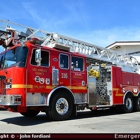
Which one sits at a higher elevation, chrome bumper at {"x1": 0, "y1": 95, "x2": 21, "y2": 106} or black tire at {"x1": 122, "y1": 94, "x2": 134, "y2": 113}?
chrome bumper at {"x1": 0, "y1": 95, "x2": 21, "y2": 106}

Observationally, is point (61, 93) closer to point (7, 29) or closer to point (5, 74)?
point (5, 74)

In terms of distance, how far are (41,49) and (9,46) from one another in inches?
53.1

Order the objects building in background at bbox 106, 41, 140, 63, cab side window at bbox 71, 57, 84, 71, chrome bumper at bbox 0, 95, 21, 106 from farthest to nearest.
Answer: building in background at bbox 106, 41, 140, 63 → cab side window at bbox 71, 57, 84, 71 → chrome bumper at bbox 0, 95, 21, 106

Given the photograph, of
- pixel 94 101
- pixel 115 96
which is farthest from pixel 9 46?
pixel 115 96

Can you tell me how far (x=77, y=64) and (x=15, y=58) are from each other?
2.61 m

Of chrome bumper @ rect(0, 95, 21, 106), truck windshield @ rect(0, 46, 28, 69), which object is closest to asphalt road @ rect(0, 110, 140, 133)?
chrome bumper @ rect(0, 95, 21, 106)

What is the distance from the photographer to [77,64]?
30.1 feet

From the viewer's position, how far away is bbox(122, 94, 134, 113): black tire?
1138 centimetres

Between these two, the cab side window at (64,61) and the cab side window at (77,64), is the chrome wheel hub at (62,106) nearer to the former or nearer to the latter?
the cab side window at (64,61)

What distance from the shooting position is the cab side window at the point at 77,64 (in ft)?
29.6

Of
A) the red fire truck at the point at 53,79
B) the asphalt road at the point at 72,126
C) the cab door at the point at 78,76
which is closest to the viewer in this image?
the asphalt road at the point at 72,126

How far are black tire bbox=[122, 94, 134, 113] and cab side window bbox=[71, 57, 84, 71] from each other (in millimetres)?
3581

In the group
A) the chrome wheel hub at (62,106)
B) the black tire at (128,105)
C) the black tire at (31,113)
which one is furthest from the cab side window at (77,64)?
the black tire at (128,105)

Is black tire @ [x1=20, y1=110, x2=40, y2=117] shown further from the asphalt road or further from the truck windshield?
the truck windshield
